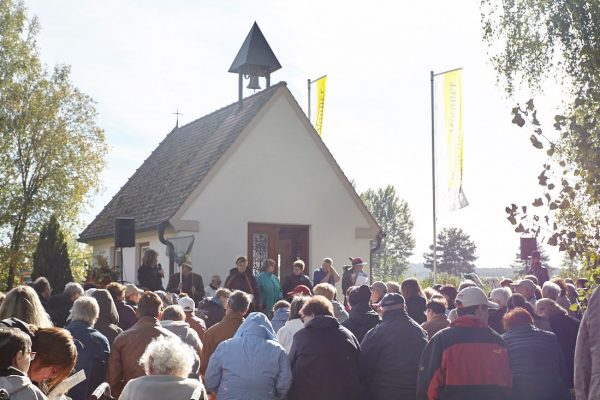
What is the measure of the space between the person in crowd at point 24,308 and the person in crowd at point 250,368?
155 centimetres

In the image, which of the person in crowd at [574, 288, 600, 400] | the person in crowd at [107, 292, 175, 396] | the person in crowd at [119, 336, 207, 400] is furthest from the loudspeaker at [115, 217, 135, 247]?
the person in crowd at [574, 288, 600, 400]

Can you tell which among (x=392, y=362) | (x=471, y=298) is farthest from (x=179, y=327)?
(x=471, y=298)

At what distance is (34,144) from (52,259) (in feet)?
40.9

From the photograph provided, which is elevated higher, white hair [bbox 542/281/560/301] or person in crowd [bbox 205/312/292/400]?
white hair [bbox 542/281/560/301]

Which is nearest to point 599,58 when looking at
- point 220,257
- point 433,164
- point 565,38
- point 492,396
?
point 492,396

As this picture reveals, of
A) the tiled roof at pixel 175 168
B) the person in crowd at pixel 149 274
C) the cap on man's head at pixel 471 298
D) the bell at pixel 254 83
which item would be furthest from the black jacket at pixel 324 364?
the bell at pixel 254 83

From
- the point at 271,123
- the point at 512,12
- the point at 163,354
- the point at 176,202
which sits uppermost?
the point at 512,12

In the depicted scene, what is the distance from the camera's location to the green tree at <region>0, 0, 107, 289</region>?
38.3 metres

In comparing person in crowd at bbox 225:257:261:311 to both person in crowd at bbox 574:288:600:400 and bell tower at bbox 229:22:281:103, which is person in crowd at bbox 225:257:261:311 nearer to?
bell tower at bbox 229:22:281:103

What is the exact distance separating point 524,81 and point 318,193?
6.40 m

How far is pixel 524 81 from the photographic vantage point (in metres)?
20.5

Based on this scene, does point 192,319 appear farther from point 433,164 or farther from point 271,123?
point 433,164

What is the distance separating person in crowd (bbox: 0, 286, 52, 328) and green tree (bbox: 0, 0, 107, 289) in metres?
32.3

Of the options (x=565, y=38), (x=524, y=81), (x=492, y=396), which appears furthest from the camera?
(x=524, y=81)
